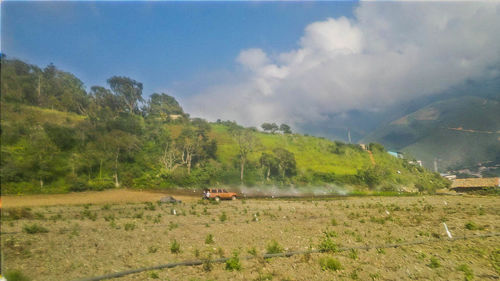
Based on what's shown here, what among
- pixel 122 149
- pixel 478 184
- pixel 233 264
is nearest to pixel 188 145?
pixel 122 149

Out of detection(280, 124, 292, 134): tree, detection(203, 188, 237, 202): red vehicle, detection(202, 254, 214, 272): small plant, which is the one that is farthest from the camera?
detection(280, 124, 292, 134): tree

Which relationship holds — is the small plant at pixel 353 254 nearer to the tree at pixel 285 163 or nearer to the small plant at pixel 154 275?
the small plant at pixel 154 275

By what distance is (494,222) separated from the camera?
15656 mm

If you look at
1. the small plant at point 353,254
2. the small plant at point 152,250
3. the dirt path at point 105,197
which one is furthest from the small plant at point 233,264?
the dirt path at point 105,197

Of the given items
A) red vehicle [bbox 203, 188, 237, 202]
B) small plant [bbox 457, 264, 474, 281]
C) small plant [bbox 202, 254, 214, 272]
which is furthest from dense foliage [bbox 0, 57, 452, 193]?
small plant [bbox 457, 264, 474, 281]

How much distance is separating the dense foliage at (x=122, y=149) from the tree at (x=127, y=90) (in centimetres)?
4

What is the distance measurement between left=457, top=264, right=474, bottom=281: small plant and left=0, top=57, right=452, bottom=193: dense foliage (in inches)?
440

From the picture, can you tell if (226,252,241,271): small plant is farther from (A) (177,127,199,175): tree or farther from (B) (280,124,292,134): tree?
(B) (280,124,292,134): tree

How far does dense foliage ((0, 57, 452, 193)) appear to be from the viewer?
5.72 m

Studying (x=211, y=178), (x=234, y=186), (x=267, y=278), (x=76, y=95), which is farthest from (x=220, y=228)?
(x=234, y=186)

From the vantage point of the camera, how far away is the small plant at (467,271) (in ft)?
23.5

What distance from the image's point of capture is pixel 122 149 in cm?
1620

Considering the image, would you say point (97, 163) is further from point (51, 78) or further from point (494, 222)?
point (494, 222)

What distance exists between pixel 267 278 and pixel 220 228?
751 cm
